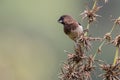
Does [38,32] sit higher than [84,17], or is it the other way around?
[84,17]

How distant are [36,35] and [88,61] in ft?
90.6

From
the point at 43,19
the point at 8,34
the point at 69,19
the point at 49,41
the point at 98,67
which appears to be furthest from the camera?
the point at 43,19

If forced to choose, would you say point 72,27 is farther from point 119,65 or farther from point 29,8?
point 29,8

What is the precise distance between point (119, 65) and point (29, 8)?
1280 inches

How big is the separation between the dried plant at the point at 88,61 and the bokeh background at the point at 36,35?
578 inches

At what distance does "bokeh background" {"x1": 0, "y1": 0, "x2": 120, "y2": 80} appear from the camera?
74.4ft

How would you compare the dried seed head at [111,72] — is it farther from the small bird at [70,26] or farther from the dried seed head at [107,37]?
the small bird at [70,26]

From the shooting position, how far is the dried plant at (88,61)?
111 inches

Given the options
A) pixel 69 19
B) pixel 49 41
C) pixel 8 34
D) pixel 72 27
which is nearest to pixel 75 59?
pixel 69 19

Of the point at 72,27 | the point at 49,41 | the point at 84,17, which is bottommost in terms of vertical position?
the point at 49,41

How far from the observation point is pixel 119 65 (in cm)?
280

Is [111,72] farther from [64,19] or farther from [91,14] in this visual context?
[64,19]

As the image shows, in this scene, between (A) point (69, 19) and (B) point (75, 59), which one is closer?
(B) point (75, 59)

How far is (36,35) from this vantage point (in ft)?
100.0
